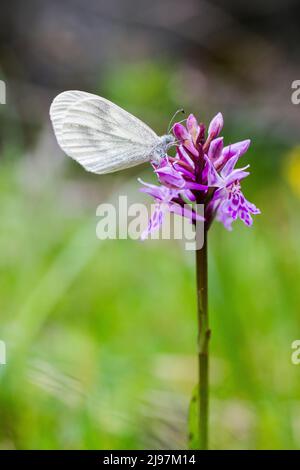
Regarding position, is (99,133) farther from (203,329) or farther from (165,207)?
(203,329)

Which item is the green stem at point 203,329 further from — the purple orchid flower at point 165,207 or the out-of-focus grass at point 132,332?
the out-of-focus grass at point 132,332

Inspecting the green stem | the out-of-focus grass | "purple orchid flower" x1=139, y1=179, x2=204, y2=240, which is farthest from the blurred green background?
"purple orchid flower" x1=139, y1=179, x2=204, y2=240

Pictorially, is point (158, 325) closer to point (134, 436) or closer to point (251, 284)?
point (251, 284)

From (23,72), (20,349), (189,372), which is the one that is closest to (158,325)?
(189,372)

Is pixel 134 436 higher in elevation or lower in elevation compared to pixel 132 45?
lower

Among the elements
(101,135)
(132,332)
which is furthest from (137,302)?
(101,135)

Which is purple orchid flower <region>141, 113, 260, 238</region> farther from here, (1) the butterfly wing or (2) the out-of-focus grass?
(2) the out-of-focus grass

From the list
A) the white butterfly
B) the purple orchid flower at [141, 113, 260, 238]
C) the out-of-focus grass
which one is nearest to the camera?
the purple orchid flower at [141, 113, 260, 238]

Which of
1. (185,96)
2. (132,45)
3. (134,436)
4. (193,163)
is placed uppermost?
(132,45)
